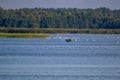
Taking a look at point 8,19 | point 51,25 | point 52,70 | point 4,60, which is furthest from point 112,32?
point 52,70

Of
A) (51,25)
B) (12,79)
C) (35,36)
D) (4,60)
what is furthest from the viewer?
(51,25)

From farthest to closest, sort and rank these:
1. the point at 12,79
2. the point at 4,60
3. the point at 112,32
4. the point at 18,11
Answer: the point at 18,11
the point at 112,32
the point at 4,60
the point at 12,79

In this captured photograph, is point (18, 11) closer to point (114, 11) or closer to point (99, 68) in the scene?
point (114, 11)

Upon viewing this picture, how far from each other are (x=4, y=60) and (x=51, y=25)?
2443 inches

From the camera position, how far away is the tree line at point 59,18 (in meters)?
96.8

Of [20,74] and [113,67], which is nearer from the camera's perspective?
[20,74]

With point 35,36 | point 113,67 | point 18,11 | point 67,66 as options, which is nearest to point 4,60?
point 67,66

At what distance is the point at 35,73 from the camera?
2856cm

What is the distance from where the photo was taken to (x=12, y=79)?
26406mm

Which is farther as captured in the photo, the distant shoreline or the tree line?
the tree line

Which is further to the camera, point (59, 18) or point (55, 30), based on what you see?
point (59, 18)

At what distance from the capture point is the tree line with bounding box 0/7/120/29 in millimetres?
96750

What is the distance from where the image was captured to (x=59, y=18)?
10306 cm

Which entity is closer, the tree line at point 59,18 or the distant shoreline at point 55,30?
the distant shoreline at point 55,30
